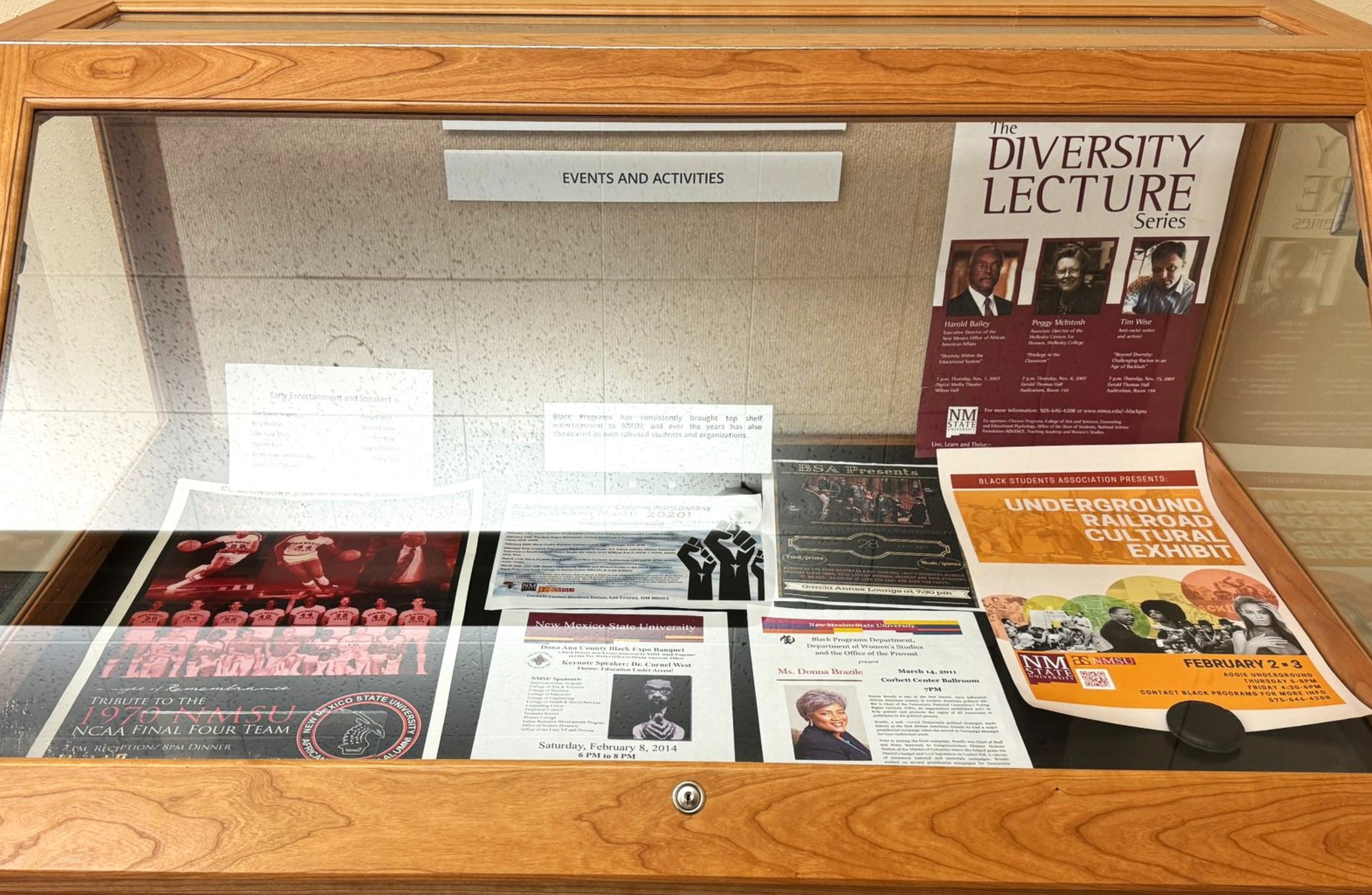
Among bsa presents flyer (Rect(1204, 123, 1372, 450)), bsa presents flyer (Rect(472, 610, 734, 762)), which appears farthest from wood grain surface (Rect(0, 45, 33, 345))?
bsa presents flyer (Rect(1204, 123, 1372, 450))

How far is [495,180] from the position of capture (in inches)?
39.1

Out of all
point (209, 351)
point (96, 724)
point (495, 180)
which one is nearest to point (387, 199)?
point (495, 180)

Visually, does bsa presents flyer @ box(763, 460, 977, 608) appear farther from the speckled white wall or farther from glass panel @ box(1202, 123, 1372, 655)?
glass panel @ box(1202, 123, 1372, 655)

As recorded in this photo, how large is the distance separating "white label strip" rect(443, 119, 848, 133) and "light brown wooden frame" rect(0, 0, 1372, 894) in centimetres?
2

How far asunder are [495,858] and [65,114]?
Answer: 644mm

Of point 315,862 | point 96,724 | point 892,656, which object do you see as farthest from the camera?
point 892,656

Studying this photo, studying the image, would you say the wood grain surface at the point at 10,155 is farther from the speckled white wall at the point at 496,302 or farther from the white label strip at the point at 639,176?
the white label strip at the point at 639,176

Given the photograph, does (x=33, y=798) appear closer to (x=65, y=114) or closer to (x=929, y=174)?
(x=65, y=114)

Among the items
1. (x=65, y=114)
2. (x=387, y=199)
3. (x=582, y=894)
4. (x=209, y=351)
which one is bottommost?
(x=582, y=894)

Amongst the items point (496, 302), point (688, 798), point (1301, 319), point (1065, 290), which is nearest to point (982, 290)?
point (1065, 290)

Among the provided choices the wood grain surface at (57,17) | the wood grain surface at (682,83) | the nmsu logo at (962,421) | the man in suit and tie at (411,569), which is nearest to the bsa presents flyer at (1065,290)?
the nmsu logo at (962,421)

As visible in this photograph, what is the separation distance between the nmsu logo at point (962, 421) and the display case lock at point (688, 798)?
586 mm

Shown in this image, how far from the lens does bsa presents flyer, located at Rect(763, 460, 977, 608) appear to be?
35.6 inches

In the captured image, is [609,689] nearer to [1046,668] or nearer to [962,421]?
[1046,668]
